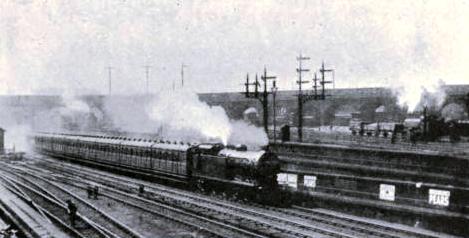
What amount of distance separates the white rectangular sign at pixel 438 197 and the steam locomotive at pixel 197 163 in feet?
19.4

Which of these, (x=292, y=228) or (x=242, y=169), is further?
(x=242, y=169)

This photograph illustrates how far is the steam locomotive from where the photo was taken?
64.0 ft

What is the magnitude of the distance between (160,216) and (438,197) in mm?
9904

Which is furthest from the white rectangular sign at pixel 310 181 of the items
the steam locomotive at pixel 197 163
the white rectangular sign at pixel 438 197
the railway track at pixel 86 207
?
the railway track at pixel 86 207

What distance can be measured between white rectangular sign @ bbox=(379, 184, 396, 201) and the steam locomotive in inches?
164

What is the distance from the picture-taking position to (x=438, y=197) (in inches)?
670

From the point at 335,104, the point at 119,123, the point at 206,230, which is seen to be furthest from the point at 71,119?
the point at 206,230

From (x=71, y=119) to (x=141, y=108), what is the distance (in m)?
10.2

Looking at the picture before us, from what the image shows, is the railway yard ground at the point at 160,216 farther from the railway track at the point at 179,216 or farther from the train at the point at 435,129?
the train at the point at 435,129

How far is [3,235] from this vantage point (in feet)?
46.0

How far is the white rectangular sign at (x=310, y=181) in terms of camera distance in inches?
861

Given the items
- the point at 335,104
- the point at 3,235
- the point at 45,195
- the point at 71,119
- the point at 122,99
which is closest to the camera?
the point at 3,235

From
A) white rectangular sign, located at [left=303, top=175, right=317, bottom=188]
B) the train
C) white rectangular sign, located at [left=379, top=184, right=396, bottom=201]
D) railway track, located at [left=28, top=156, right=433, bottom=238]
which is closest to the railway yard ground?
railway track, located at [left=28, top=156, right=433, bottom=238]

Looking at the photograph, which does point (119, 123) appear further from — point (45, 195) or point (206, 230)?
point (206, 230)
